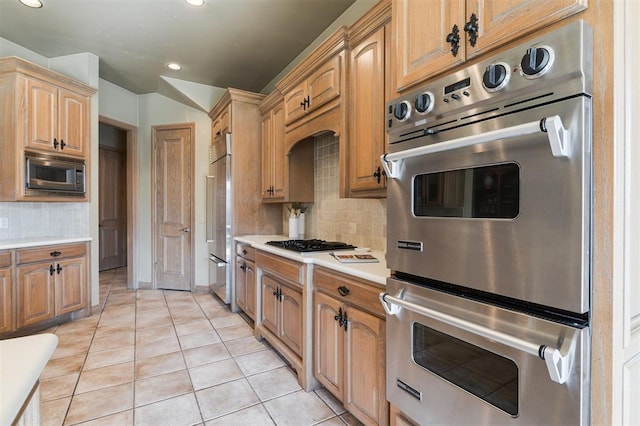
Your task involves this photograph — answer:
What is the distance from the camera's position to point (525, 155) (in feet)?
2.98

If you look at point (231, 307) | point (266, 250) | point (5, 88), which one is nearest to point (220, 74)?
point (5, 88)

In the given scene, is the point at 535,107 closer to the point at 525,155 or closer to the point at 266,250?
the point at 525,155

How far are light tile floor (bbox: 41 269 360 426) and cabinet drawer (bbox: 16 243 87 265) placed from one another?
0.73m

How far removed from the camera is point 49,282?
3178mm

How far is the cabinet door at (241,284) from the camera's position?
3385 mm

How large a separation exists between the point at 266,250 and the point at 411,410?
1690mm

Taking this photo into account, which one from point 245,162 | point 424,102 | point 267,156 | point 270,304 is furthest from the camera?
point 245,162

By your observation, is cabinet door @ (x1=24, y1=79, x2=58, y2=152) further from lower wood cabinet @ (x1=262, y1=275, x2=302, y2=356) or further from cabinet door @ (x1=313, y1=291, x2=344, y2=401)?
cabinet door @ (x1=313, y1=291, x2=344, y2=401)

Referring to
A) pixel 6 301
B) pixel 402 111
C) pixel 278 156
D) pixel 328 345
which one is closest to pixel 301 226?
pixel 278 156

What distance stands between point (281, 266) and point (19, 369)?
179 cm

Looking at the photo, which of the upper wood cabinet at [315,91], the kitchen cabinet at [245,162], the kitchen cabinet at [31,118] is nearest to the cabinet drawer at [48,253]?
the kitchen cabinet at [31,118]

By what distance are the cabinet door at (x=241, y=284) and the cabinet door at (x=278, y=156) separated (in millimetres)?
805

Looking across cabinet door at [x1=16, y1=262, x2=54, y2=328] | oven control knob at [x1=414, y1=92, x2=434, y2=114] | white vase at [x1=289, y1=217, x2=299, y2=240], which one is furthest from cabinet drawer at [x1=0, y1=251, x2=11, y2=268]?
oven control knob at [x1=414, y1=92, x2=434, y2=114]

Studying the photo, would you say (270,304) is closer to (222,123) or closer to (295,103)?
(295,103)
